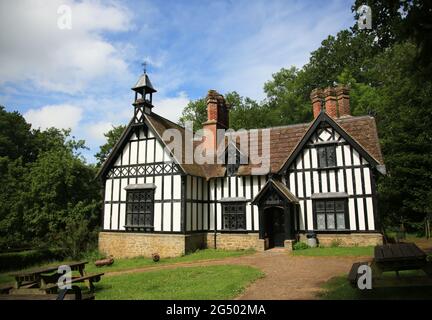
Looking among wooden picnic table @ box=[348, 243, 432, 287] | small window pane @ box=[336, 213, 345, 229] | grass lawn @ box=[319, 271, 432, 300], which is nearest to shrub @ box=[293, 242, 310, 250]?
small window pane @ box=[336, 213, 345, 229]

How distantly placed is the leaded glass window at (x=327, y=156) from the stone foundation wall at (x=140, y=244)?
29.3 feet

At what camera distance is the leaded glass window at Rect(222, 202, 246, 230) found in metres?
19.3

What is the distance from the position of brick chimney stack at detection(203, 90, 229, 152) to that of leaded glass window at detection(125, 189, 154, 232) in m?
5.33

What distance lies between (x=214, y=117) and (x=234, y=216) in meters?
7.12

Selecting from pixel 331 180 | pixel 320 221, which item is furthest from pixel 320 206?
pixel 331 180

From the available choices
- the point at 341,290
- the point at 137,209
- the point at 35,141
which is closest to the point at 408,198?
the point at 341,290

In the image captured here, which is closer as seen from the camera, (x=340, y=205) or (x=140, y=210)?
(x=340, y=205)

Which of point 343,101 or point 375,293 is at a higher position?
point 343,101

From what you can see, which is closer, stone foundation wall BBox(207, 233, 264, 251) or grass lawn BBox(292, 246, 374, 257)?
grass lawn BBox(292, 246, 374, 257)

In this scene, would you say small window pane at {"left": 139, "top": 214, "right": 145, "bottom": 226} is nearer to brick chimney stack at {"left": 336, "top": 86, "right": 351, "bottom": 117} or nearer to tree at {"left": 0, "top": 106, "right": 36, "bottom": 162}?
brick chimney stack at {"left": 336, "top": 86, "right": 351, "bottom": 117}

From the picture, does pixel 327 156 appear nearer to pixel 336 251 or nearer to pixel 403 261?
pixel 336 251

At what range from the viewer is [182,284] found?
10.2 metres
